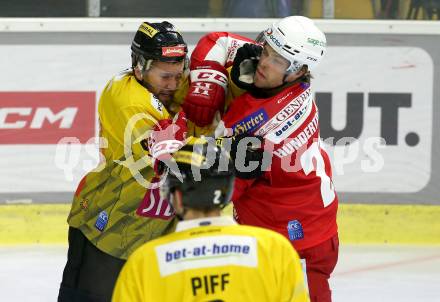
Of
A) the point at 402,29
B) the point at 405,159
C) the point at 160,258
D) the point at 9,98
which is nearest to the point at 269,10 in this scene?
the point at 402,29

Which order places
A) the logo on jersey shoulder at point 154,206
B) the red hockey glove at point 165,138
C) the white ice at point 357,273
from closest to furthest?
the red hockey glove at point 165,138
the logo on jersey shoulder at point 154,206
the white ice at point 357,273

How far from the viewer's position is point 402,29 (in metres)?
6.12

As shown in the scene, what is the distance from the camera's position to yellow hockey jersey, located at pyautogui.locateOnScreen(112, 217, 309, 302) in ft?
7.68

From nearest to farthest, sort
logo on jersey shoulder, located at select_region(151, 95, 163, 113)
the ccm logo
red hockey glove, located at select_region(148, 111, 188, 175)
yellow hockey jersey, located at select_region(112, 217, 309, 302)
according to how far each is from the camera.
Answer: yellow hockey jersey, located at select_region(112, 217, 309, 302) → red hockey glove, located at select_region(148, 111, 188, 175) → logo on jersey shoulder, located at select_region(151, 95, 163, 113) → the ccm logo

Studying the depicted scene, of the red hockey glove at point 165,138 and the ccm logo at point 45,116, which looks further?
the ccm logo at point 45,116

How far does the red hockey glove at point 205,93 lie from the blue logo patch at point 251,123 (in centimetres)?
10

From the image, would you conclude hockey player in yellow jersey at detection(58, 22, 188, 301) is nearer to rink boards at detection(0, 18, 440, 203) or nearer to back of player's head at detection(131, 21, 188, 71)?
back of player's head at detection(131, 21, 188, 71)

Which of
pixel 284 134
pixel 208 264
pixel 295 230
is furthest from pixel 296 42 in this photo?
pixel 208 264

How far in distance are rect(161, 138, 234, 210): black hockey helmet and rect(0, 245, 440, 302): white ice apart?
2547mm

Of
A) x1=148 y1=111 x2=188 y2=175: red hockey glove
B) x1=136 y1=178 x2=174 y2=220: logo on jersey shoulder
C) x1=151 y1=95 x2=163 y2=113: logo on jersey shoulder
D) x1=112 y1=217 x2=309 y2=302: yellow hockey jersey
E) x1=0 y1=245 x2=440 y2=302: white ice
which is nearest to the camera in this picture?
x1=112 y1=217 x2=309 y2=302: yellow hockey jersey

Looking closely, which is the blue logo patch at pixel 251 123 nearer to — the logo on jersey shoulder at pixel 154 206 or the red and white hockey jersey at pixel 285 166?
the red and white hockey jersey at pixel 285 166

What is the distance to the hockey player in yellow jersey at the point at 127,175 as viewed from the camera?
333 cm

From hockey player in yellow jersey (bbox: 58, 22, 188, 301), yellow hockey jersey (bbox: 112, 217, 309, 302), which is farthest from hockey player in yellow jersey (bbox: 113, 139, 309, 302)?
hockey player in yellow jersey (bbox: 58, 22, 188, 301)

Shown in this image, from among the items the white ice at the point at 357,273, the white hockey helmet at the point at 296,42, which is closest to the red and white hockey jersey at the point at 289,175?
the white hockey helmet at the point at 296,42
